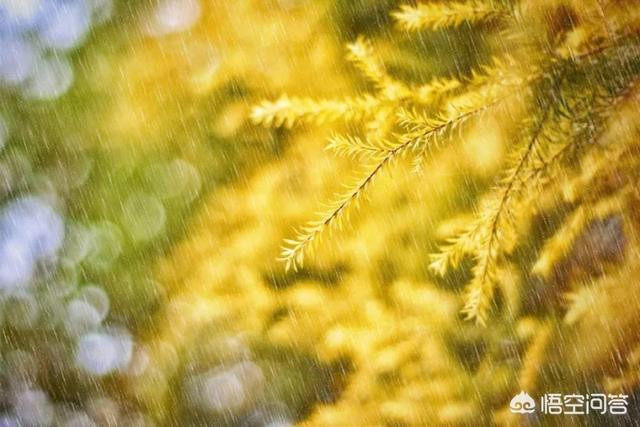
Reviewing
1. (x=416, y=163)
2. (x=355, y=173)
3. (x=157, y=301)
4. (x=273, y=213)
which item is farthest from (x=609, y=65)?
(x=157, y=301)

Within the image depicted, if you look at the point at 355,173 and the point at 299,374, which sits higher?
the point at 355,173

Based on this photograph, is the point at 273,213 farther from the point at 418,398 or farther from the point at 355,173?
the point at 418,398

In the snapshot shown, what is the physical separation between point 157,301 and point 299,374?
27cm

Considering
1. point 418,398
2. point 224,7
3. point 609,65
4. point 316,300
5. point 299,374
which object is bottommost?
point 418,398

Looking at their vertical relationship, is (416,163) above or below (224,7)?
below

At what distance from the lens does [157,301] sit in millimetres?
1100

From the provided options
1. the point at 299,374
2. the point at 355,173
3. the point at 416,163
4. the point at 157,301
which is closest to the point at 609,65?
the point at 416,163

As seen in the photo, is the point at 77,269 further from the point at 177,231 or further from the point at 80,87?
the point at 80,87

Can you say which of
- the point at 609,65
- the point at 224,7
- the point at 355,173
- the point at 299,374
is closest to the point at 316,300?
the point at 299,374

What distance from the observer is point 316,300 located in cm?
111

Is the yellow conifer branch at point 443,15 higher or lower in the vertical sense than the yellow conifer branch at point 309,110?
higher

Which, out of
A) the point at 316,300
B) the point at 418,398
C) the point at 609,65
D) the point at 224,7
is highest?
the point at 224,7

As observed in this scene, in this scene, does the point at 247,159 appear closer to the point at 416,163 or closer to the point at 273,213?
the point at 273,213

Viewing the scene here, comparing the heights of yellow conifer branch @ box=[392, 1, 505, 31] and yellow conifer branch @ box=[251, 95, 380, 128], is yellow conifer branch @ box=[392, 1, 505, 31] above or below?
above
